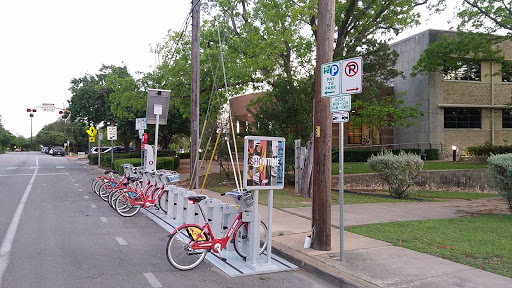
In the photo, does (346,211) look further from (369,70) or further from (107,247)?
(369,70)

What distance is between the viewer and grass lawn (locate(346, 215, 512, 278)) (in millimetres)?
6559

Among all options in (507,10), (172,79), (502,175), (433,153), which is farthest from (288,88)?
(433,153)

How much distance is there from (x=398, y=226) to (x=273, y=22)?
→ 513 inches

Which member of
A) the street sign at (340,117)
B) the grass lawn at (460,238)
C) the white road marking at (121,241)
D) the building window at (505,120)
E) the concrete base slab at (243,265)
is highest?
the building window at (505,120)

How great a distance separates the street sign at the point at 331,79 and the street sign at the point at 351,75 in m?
0.09

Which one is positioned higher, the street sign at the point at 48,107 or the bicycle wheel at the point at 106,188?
the street sign at the point at 48,107

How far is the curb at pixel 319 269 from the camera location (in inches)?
222

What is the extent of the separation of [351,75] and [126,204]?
23.9 ft

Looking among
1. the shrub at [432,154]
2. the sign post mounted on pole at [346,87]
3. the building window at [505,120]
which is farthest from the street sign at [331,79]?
the building window at [505,120]

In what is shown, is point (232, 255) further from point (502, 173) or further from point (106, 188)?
point (106, 188)

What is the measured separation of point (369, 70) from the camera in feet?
78.1

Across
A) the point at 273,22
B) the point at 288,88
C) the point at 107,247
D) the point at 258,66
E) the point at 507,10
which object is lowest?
Answer: the point at 107,247

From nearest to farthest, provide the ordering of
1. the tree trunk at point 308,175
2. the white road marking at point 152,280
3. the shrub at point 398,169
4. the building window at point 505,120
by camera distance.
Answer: the white road marking at point 152,280 < the shrub at point 398,169 < the tree trunk at point 308,175 < the building window at point 505,120

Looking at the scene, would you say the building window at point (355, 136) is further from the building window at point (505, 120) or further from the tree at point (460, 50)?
the building window at point (505, 120)
